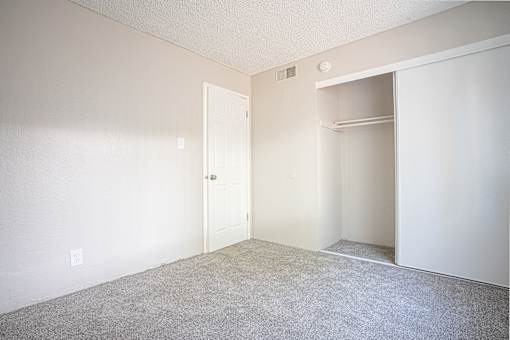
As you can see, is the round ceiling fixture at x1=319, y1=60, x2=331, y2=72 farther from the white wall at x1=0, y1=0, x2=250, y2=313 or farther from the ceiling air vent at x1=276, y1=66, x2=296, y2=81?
the white wall at x1=0, y1=0, x2=250, y2=313

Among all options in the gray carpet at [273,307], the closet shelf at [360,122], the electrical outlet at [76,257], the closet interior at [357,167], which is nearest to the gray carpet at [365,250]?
the closet interior at [357,167]

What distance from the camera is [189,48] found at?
9.39 feet

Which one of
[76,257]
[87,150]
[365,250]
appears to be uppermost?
[87,150]

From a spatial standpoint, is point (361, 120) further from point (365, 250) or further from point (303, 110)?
point (365, 250)

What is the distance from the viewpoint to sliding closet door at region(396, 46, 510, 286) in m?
2.05

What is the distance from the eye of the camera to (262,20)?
92.3 inches

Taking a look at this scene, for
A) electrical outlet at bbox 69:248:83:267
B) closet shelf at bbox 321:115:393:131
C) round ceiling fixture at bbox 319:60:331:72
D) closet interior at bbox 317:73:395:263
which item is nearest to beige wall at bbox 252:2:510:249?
round ceiling fixture at bbox 319:60:331:72

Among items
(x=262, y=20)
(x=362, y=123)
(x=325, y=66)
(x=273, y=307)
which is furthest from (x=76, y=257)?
(x=362, y=123)

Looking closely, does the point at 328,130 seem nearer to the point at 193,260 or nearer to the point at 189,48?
the point at 189,48

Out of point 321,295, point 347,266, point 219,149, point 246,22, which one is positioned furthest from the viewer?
point 219,149

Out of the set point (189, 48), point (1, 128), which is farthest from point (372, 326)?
point (189, 48)

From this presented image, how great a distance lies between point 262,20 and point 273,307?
242 cm

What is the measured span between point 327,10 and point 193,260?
276 cm

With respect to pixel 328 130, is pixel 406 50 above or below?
above
